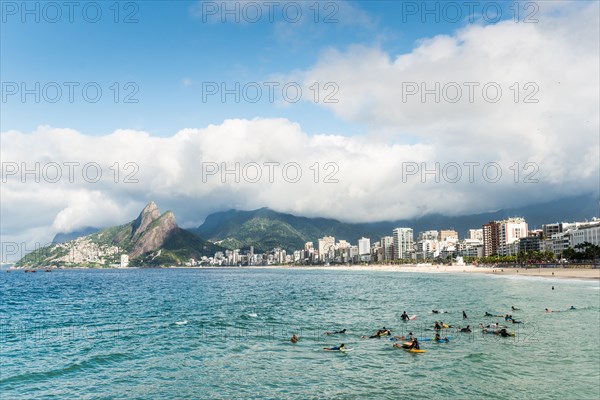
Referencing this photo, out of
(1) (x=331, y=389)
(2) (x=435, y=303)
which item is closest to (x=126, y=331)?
(1) (x=331, y=389)

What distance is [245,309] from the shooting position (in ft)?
221

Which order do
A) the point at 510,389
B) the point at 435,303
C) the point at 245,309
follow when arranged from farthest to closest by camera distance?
1. the point at 435,303
2. the point at 245,309
3. the point at 510,389

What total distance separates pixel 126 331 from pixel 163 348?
38.7 feet

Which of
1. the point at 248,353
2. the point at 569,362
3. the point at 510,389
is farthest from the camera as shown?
the point at 248,353

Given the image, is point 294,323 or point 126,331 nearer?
point 126,331

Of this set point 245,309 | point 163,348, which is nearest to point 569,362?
point 163,348

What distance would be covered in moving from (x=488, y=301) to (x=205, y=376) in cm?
5850

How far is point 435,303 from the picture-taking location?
239ft

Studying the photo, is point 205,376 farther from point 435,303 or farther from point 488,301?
point 488,301

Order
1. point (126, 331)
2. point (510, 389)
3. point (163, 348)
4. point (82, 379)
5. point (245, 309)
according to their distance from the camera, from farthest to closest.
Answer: point (245, 309)
point (126, 331)
point (163, 348)
point (82, 379)
point (510, 389)

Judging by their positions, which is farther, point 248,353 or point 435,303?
point 435,303

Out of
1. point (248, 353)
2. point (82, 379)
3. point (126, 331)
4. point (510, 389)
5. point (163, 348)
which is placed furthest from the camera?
point (126, 331)

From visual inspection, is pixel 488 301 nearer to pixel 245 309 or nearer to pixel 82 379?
pixel 245 309

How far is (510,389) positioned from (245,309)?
1857 inches
